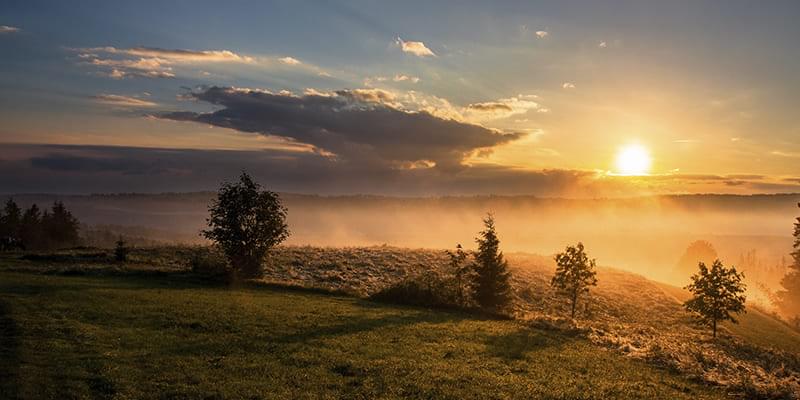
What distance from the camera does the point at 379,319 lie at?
1506 inches

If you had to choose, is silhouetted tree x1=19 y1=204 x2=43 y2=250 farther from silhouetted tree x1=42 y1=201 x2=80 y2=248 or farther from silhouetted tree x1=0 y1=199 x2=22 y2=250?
silhouetted tree x1=42 y1=201 x2=80 y2=248

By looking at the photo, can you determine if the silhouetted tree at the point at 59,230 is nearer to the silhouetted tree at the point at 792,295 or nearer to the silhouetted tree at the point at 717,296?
the silhouetted tree at the point at 717,296

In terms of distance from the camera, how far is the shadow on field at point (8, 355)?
18625 millimetres

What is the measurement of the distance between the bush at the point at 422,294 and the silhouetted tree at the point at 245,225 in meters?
16.2

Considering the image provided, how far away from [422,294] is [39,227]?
3997 inches

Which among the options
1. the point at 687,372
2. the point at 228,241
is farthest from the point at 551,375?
the point at 228,241

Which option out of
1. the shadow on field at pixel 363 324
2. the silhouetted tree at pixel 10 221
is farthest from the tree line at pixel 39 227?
the shadow on field at pixel 363 324

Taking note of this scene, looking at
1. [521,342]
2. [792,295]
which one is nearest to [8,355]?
[521,342]

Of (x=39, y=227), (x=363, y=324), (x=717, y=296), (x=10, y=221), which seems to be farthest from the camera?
(x=39, y=227)

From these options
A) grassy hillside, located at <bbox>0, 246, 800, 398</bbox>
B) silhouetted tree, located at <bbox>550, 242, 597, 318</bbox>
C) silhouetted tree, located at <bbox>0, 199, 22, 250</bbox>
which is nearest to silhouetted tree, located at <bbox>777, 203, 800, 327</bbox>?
grassy hillside, located at <bbox>0, 246, 800, 398</bbox>

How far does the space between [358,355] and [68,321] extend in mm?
18219

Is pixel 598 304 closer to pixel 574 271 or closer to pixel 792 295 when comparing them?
pixel 574 271

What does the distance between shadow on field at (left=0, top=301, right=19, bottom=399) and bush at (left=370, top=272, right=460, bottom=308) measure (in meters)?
30.1

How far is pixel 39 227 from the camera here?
10744 centimetres
